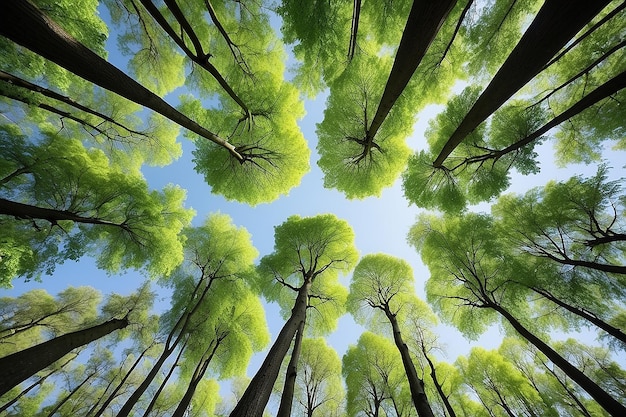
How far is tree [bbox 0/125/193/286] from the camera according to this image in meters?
6.99

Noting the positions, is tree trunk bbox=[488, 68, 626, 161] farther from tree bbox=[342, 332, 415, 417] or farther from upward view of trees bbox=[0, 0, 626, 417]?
tree bbox=[342, 332, 415, 417]

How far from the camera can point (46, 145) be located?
24.4 ft

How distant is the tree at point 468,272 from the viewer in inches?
352

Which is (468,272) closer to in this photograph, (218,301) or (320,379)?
(320,379)

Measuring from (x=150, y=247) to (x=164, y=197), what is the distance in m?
2.32

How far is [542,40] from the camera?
2.74 metres

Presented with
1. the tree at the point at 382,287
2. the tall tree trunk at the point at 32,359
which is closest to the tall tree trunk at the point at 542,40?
the tree at the point at 382,287

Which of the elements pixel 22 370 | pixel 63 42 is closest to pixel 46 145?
pixel 22 370

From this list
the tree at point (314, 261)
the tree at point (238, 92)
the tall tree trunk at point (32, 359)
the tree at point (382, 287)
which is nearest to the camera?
the tall tree trunk at point (32, 359)

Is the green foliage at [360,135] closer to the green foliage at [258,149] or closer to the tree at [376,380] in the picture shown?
the green foliage at [258,149]

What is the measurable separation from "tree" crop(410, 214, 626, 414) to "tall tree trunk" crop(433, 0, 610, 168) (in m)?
6.89

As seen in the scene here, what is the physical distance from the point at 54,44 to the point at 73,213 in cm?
671

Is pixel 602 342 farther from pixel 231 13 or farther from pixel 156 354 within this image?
pixel 156 354

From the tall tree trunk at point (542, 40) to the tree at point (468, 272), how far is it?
6891mm
